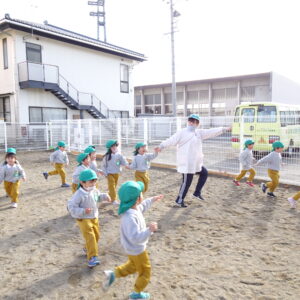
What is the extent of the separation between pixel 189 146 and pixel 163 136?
5.21 meters

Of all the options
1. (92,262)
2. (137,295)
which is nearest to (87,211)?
(92,262)

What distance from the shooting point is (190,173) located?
5152 millimetres

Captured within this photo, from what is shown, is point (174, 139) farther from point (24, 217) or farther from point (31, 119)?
point (31, 119)

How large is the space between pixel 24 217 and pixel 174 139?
9.81ft

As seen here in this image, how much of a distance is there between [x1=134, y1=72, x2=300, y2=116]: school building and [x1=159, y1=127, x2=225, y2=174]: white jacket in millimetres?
18275

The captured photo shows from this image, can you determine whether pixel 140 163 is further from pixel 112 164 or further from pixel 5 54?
pixel 5 54

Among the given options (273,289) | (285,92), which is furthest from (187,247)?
(285,92)

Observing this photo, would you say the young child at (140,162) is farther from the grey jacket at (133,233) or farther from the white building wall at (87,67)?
the white building wall at (87,67)

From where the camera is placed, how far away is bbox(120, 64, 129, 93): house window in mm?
20875

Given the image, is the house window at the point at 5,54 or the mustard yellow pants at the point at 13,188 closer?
the mustard yellow pants at the point at 13,188

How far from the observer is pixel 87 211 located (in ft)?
9.97

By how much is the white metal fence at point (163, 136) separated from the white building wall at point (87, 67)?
299 centimetres

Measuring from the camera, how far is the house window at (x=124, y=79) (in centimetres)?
2088

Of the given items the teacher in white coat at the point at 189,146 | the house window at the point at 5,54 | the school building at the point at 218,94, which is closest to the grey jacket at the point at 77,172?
the teacher in white coat at the point at 189,146
